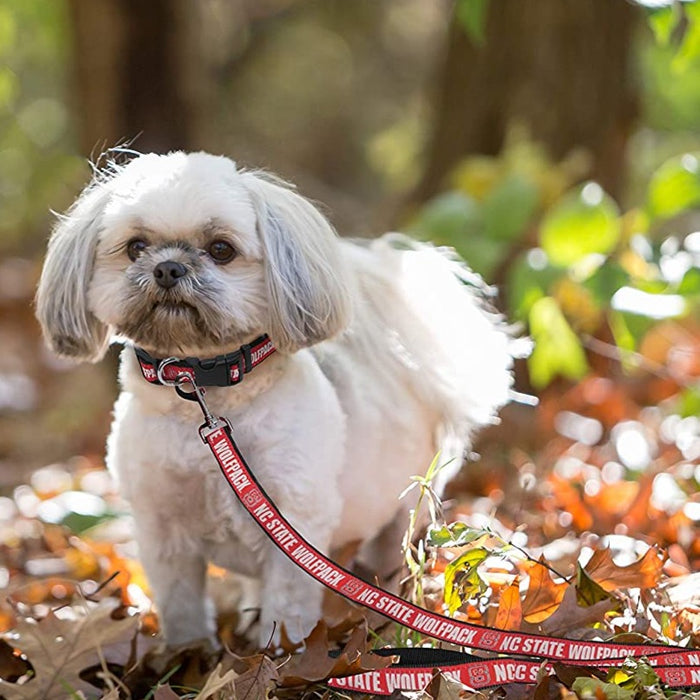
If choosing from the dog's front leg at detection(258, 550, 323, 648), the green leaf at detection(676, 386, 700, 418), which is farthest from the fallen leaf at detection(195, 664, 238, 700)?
the green leaf at detection(676, 386, 700, 418)

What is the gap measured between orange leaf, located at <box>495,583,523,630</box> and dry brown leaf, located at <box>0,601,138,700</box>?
2.99 feet

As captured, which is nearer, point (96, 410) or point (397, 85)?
point (96, 410)

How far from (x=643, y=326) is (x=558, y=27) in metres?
2.71

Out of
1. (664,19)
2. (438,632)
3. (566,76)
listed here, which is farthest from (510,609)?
(566,76)

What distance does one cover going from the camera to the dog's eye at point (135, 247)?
2.52 metres

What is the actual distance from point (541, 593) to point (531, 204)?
2.09 metres

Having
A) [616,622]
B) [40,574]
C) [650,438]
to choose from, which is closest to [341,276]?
[616,622]

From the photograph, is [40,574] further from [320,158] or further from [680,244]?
[320,158]

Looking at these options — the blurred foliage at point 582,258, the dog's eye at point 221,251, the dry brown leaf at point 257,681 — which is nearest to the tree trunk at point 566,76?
the blurred foliage at point 582,258

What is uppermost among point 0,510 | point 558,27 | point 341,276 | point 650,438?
point 341,276

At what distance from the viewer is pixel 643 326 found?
11.7 ft

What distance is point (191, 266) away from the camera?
2416mm

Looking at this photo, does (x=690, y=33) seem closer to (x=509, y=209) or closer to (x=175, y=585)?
(x=509, y=209)

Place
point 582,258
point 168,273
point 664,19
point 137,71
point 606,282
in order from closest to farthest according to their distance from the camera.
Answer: point 168,273 < point 664,19 < point 606,282 < point 582,258 < point 137,71
